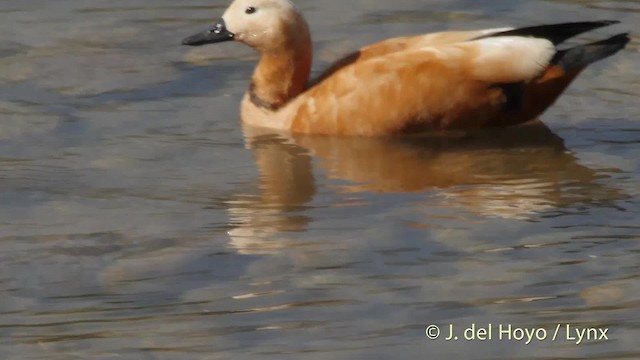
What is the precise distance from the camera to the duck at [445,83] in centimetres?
786

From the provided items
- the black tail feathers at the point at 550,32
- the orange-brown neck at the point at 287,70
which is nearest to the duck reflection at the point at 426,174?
the orange-brown neck at the point at 287,70

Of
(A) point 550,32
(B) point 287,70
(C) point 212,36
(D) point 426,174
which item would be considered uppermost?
(A) point 550,32

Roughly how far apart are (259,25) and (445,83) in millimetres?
1140

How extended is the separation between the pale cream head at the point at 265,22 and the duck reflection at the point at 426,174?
0.53 metres

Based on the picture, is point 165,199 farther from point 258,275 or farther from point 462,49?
point 462,49

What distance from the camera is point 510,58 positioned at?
784 cm

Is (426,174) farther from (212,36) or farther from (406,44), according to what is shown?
(212,36)

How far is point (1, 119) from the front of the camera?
322 inches

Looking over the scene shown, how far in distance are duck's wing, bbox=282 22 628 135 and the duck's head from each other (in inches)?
19.0

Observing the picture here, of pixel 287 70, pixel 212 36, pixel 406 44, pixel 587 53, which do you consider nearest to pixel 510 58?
pixel 587 53

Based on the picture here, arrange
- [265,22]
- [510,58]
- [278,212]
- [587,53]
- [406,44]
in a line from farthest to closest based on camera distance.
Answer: [265,22], [406,44], [587,53], [510,58], [278,212]

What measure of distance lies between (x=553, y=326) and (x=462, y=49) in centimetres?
289

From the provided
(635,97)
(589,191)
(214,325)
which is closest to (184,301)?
(214,325)

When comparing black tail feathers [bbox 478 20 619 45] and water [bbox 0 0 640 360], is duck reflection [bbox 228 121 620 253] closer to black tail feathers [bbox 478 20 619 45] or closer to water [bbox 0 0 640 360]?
water [bbox 0 0 640 360]
